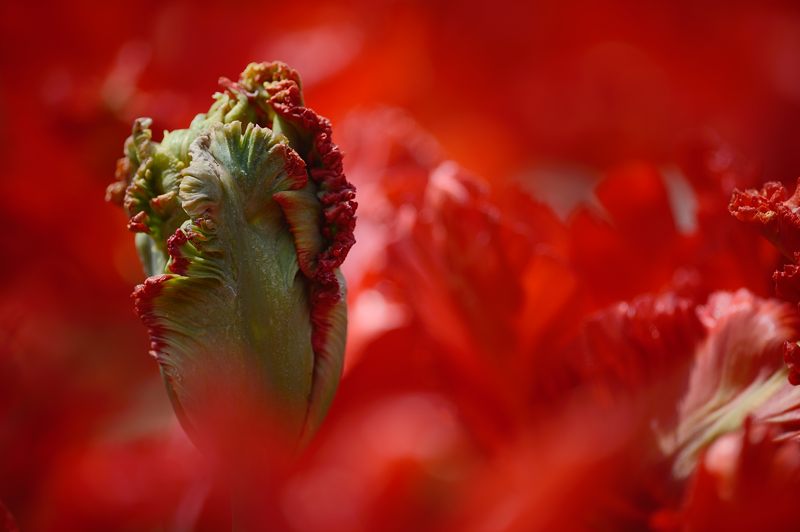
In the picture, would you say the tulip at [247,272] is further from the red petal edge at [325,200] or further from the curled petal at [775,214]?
the curled petal at [775,214]

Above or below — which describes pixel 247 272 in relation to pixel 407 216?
below

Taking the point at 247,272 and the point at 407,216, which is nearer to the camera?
the point at 247,272

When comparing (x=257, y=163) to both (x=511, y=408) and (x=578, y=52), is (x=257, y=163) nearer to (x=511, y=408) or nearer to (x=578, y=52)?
(x=511, y=408)

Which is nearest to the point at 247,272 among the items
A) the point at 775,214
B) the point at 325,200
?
the point at 325,200

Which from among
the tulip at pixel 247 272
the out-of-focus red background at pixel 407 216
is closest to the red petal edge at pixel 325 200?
the tulip at pixel 247 272

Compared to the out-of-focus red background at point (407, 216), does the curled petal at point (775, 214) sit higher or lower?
lower

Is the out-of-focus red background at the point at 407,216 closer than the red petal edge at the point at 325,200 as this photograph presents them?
No

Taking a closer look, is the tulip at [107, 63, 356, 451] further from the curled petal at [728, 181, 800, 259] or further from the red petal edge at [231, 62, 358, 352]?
the curled petal at [728, 181, 800, 259]

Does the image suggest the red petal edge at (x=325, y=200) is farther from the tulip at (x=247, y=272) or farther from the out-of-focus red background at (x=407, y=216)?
the out-of-focus red background at (x=407, y=216)

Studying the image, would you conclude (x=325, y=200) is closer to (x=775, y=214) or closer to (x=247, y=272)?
(x=247, y=272)
